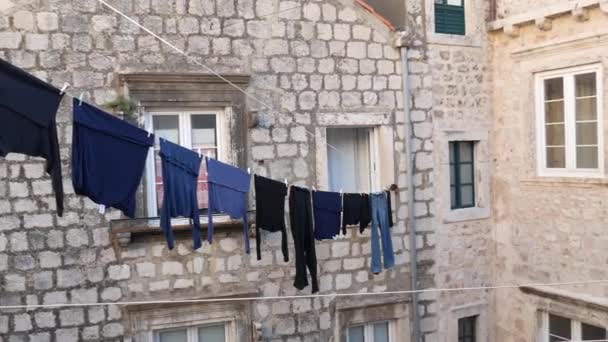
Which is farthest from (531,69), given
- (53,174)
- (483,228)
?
(53,174)

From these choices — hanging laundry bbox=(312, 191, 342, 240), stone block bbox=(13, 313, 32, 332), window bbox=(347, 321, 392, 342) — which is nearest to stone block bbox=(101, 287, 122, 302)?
stone block bbox=(13, 313, 32, 332)

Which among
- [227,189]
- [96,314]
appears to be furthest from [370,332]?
[96,314]

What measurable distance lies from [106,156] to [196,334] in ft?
10.3

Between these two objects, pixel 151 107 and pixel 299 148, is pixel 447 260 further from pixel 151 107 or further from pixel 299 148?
pixel 151 107

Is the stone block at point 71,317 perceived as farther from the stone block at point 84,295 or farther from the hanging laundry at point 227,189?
the hanging laundry at point 227,189

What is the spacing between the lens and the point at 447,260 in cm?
902

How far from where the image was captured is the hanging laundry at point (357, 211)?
7.50 m

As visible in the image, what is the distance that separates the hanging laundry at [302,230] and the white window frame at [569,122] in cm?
364

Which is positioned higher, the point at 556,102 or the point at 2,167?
the point at 556,102

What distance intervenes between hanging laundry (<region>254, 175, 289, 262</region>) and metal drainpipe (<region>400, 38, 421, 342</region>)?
2370 mm

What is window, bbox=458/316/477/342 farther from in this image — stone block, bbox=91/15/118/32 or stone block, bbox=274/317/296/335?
stone block, bbox=91/15/118/32

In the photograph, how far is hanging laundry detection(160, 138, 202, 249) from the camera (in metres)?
6.12

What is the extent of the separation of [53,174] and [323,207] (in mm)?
3256

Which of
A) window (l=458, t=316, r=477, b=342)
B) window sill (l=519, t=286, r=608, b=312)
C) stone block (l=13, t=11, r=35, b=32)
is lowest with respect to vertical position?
window (l=458, t=316, r=477, b=342)
